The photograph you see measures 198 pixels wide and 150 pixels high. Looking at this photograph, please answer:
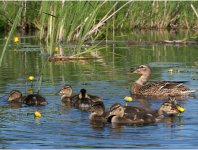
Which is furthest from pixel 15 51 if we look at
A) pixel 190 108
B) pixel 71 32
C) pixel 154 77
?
pixel 190 108

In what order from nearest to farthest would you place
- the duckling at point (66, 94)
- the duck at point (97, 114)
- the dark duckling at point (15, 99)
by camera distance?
the duck at point (97, 114), the dark duckling at point (15, 99), the duckling at point (66, 94)

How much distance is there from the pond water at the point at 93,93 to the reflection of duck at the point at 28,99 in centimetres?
16

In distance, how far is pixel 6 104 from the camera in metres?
12.7

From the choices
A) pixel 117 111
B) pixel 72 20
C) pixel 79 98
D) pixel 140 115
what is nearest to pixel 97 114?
pixel 117 111

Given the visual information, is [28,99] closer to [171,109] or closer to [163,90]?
[171,109]

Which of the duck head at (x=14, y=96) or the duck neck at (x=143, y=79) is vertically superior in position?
the duck neck at (x=143, y=79)

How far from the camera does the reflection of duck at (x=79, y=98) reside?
12.2 m

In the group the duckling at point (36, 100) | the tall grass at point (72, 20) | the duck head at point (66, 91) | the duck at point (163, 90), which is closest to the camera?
the duckling at point (36, 100)

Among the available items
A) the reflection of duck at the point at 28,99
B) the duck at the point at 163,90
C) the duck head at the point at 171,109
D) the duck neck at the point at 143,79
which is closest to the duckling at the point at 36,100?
the reflection of duck at the point at 28,99

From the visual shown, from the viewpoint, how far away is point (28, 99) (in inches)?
492

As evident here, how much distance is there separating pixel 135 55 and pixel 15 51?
361 cm

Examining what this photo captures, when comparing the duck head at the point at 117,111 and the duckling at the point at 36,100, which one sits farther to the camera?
the duckling at the point at 36,100

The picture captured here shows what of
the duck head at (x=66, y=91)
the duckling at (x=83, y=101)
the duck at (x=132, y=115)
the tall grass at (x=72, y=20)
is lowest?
the duck at (x=132, y=115)

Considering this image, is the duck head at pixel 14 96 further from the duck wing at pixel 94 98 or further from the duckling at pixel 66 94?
A: the duck wing at pixel 94 98
